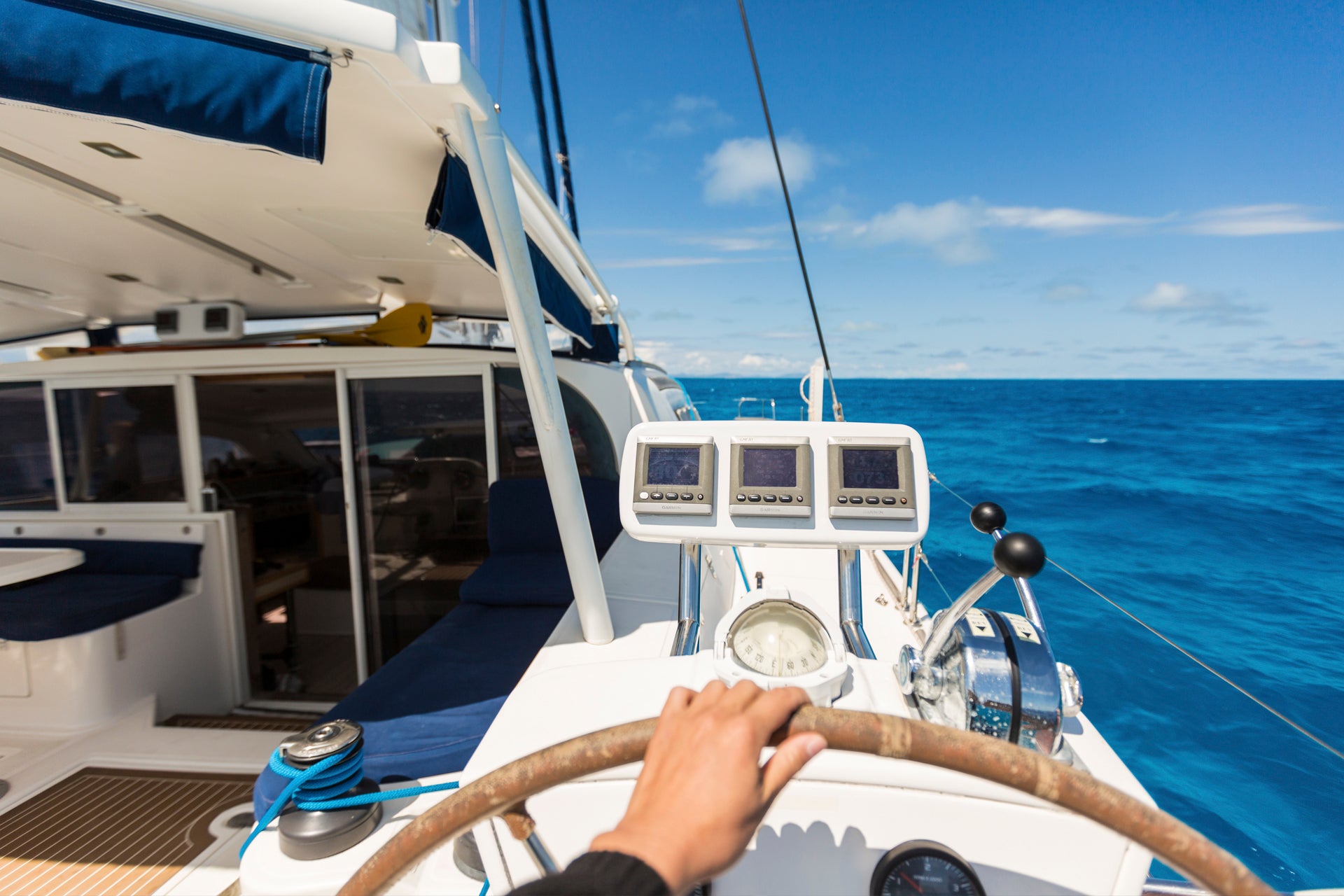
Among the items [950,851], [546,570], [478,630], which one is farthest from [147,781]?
[950,851]

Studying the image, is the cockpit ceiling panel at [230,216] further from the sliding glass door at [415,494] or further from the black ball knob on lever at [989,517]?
the black ball knob on lever at [989,517]

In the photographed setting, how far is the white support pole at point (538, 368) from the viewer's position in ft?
5.87

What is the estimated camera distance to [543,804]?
3.47 feet

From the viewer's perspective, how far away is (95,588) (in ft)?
11.5

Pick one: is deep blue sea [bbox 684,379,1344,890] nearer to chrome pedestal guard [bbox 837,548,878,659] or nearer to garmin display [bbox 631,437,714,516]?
chrome pedestal guard [bbox 837,548,878,659]

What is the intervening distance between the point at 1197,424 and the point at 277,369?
38.3 m

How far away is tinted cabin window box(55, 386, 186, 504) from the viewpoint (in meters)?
4.10

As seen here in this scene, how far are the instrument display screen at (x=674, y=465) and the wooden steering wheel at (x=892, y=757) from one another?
3.28 ft

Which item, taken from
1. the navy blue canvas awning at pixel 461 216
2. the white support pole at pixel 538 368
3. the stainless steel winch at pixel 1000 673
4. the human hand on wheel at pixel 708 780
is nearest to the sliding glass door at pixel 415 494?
the navy blue canvas awning at pixel 461 216

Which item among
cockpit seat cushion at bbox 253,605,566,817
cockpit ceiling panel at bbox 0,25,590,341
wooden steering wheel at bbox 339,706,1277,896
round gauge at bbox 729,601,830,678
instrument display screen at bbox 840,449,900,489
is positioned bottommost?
cockpit seat cushion at bbox 253,605,566,817

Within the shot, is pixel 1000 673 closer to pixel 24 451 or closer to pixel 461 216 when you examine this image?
pixel 461 216

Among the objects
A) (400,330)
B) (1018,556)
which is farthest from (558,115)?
(1018,556)

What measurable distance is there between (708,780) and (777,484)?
1.09 m

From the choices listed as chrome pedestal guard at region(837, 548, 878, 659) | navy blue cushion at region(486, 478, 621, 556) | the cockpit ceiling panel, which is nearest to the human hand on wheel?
chrome pedestal guard at region(837, 548, 878, 659)
